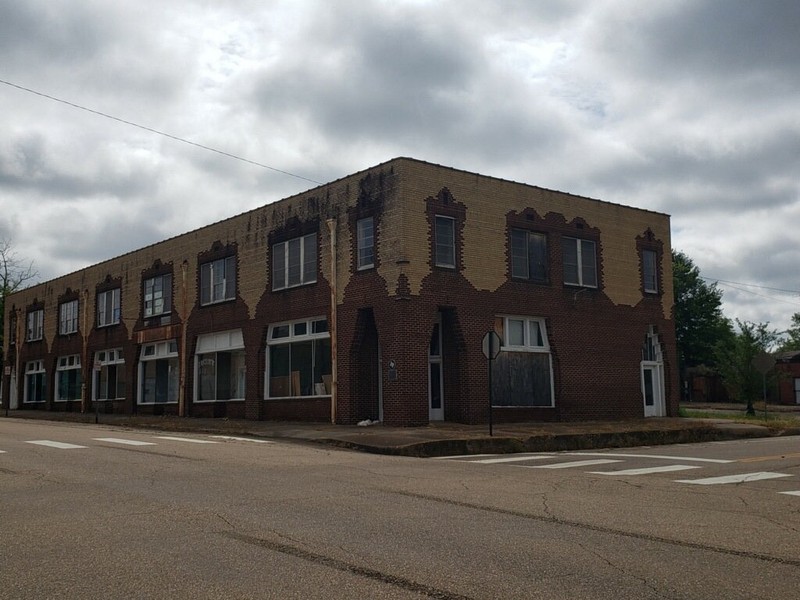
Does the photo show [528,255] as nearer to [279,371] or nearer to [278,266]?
[278,266]

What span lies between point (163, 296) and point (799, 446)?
2501 cm

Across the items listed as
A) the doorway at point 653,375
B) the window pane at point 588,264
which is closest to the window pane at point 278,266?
the window pane at point 588,264

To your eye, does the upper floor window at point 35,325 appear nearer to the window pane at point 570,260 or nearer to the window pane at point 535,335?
the window pane at point 535,335

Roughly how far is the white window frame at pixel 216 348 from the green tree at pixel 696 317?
3916 cm

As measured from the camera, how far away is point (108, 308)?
4100cm

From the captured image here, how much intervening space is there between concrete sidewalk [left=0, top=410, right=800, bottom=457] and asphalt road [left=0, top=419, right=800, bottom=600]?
423cm

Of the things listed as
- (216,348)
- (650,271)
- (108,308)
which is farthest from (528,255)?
(108,308)

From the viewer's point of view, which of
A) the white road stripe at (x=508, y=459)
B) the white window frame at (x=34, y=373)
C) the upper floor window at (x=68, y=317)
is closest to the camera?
the white road stripe at (x=508, y=459)

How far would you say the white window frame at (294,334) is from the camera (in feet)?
90.4

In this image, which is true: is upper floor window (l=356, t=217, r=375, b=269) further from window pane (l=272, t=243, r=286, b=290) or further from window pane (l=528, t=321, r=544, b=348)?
window pane (l=528, t=321, r=544, b=348)

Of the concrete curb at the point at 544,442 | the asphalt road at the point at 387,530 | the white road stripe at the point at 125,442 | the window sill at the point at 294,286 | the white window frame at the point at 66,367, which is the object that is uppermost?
the window sill at the point at 294,286

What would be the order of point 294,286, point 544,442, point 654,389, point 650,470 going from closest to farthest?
point 650,470 → point 544,442 → point 294,286 → point 654,389

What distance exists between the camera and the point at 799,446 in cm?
2089

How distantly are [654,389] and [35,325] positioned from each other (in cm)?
3430
